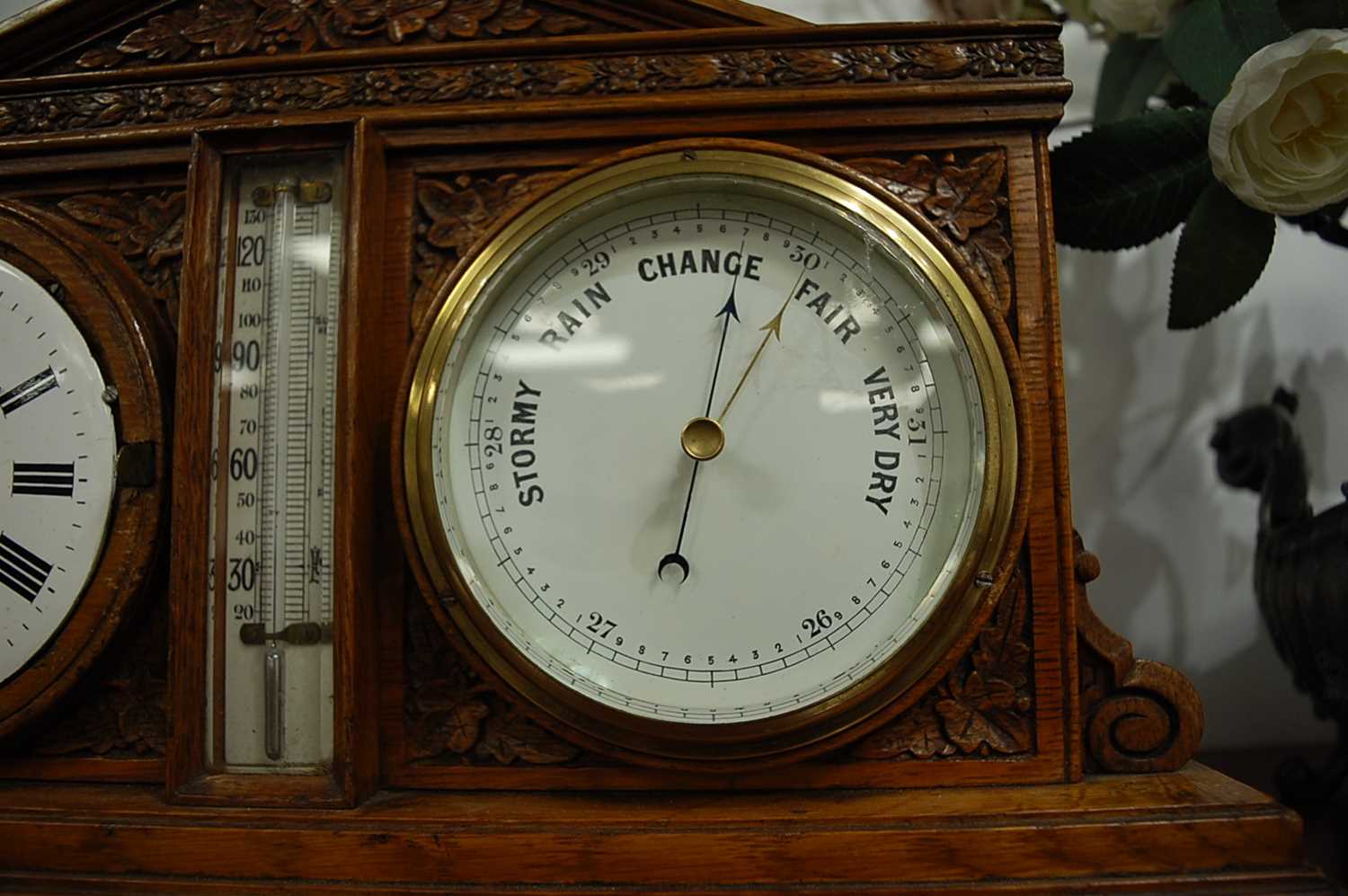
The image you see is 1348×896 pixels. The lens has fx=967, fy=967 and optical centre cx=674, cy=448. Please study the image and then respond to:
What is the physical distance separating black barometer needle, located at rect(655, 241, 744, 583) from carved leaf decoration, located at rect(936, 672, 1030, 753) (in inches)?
8.1

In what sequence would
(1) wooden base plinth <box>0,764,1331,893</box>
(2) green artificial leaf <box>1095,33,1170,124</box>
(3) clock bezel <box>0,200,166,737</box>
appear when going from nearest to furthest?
(1) wooden base plinth <box>0,764,1331,893</box> → (3) clock bezel <box>0,200,166,737</box> → (2) green artificial leaf <box>1095,33,1170,124</box>

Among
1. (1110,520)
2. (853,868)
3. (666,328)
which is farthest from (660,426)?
(1110,520)

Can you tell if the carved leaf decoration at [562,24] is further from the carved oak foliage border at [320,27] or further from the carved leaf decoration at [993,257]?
the carved leaf decoration at [993,257]

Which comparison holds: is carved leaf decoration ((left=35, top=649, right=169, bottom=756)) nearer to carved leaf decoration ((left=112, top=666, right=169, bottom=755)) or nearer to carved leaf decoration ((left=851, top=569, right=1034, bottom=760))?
carved leaf decoration ((left=112, top=666, right=169, bottom=755))

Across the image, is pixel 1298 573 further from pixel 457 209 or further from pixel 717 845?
pixel 457 209

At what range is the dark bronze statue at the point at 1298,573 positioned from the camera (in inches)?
29.3

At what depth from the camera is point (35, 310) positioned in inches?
28.8

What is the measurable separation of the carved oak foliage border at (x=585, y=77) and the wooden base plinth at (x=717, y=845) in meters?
0.51

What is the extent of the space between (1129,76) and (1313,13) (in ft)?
0.52

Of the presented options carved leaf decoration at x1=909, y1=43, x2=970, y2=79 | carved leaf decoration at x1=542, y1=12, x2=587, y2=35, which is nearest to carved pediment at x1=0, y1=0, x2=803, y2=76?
carved leaf decoration at x1=542, y1=12, x2=587, y2=35

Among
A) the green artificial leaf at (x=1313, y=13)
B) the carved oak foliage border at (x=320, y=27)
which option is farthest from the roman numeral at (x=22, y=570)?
the green artificial leaf at (x=1313, y=13)

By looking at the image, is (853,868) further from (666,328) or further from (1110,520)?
(1110,520)

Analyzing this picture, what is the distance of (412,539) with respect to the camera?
26.6 inches

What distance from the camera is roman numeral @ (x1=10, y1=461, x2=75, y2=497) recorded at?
28.1 inches
